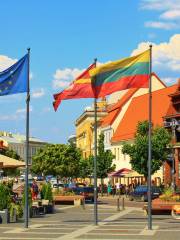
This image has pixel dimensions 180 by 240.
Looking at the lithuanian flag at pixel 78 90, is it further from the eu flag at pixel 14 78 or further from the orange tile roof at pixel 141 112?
the orange tile roof at pixel 141 112

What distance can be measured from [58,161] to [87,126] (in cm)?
4520

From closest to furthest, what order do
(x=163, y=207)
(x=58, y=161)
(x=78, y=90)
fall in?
(x=78, y=90) → (x=163, y=207) → (x=58, y=161)

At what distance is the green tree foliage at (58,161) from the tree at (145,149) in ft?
82.7

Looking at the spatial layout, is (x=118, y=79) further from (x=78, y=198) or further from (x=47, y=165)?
(x=47, y=165)

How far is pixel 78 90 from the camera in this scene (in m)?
24.1

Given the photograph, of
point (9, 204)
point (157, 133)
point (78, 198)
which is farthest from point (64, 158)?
point (9, 204)

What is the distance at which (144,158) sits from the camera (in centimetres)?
6494

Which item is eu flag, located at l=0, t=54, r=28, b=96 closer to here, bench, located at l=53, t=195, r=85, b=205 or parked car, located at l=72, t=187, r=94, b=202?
bench, located at l=53, t=195, r=85, b=205

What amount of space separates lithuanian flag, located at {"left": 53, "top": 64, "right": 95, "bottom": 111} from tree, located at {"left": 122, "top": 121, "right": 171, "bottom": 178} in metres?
40.4

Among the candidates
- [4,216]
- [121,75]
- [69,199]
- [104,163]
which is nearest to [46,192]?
[4,216]

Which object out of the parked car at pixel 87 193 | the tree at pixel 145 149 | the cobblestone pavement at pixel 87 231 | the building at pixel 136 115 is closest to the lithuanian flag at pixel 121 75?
the cobblestone pavement at pixel 87 231

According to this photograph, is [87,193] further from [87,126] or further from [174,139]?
[87,126]

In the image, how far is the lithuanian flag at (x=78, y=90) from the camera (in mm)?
24062

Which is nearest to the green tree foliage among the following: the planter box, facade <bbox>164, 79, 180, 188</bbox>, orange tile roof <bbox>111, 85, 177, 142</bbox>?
orange tile roof <bbox>111, 85, 177, 142</bbox>
